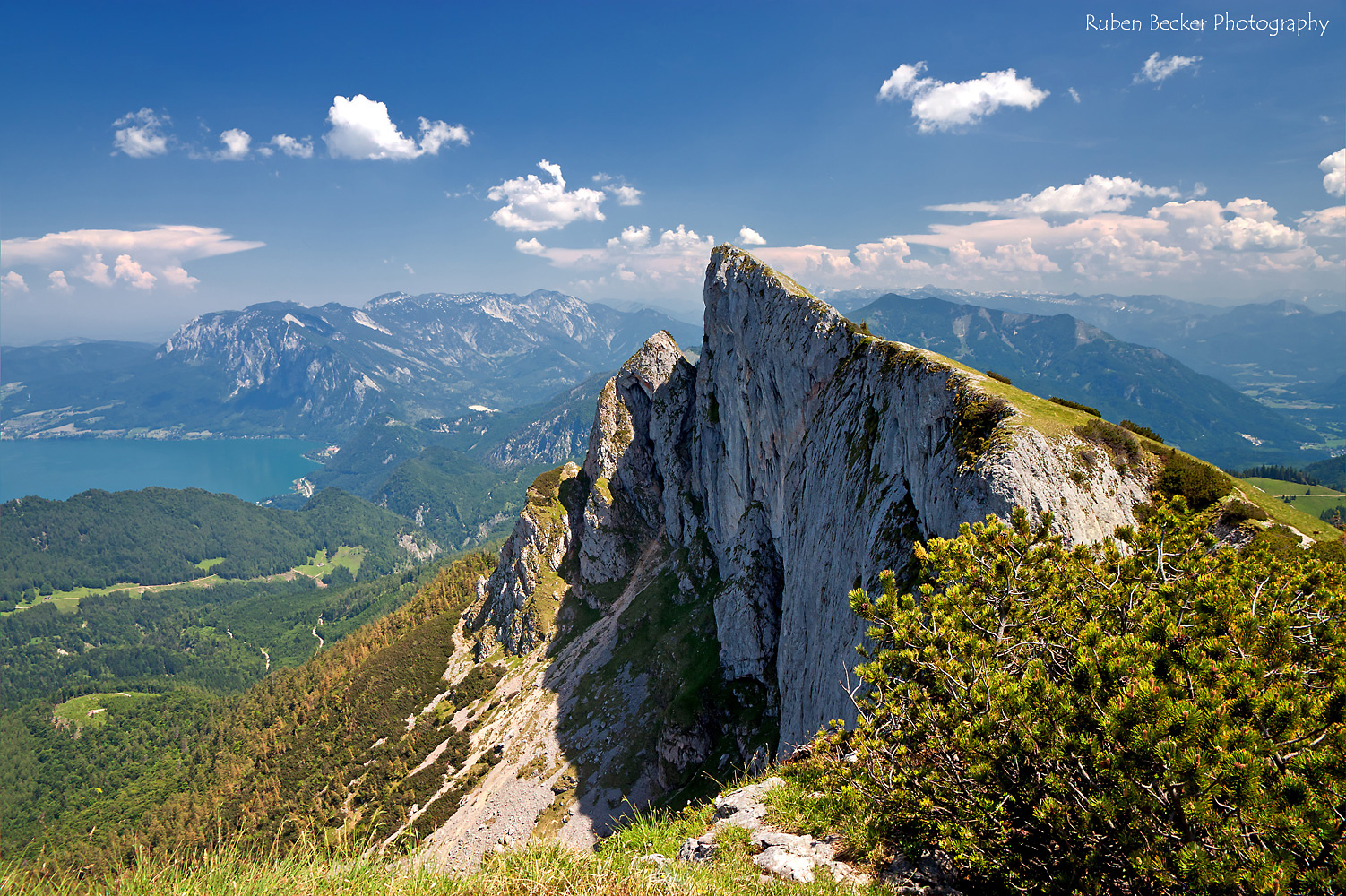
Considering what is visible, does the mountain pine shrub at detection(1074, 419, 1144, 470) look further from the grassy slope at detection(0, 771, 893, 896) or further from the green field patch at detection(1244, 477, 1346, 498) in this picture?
the green field patch at detection(1244, 477, 1346, 498)

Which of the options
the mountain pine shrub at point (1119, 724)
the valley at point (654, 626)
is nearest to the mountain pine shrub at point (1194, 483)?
the valley at point (654, 626)

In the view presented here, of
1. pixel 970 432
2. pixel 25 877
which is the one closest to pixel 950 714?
pixel 25 877

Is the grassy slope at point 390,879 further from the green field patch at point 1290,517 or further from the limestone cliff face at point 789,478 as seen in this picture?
the green field patch at point 1290,517

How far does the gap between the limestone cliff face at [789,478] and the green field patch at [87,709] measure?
6760 inches

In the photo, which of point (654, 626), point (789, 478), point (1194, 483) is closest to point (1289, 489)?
point (789, 478)

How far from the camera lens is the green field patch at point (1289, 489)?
15375cm

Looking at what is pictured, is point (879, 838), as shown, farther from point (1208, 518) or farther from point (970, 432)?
point (970, 432)

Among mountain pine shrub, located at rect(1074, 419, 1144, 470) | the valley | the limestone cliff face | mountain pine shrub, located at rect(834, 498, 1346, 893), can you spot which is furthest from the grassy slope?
mountain pine shrub, located at rect(1074, 419, 1144, 470)

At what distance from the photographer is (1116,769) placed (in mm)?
6691

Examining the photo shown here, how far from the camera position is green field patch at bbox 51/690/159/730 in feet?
589

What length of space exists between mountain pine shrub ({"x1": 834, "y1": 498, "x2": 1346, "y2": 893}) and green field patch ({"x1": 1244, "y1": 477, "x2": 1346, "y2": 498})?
20507cm

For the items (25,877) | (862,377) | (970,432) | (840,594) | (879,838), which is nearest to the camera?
(25,877)

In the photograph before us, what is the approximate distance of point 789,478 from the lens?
5697 cm

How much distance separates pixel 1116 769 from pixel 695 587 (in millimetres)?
84600
